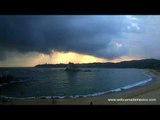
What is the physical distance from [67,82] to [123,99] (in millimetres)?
588

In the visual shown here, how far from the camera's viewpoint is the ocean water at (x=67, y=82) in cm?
350

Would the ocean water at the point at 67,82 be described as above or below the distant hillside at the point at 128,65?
below

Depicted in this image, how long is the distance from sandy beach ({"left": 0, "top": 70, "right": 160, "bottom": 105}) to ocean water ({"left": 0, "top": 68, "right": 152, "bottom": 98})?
4 centimetres

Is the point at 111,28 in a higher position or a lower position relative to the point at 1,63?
higher

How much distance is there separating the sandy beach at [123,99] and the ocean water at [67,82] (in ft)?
0.15

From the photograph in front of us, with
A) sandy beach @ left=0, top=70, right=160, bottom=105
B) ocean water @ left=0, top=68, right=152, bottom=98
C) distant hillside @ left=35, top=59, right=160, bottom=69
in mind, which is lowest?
sandy beach @ left=0, top=70, right=160, bottom=105

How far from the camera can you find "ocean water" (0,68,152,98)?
3500 millimetres

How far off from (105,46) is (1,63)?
1.08 meters

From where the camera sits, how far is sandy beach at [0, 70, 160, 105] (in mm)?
3451

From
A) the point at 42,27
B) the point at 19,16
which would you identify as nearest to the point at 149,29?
the point at 42,27

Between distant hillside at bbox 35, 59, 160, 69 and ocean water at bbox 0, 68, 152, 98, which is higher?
distant hillside at bbox 35, 59, 160, 69

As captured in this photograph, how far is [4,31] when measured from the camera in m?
3.54

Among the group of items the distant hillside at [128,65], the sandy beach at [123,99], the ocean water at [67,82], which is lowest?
the sandy beach at [123,99]
